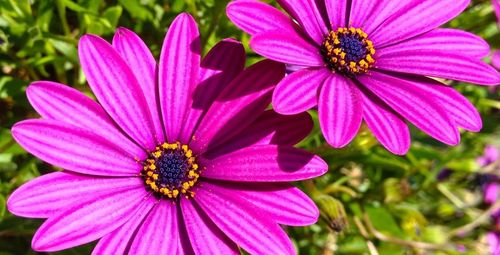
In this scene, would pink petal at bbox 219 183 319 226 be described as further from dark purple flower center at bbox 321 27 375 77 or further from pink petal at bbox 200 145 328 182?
dark purple flower center at bbox 321 27 375 77

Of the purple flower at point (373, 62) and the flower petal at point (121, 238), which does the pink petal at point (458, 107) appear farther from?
the flower petal at point (121, 238)

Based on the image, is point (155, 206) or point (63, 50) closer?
point (155, 206)

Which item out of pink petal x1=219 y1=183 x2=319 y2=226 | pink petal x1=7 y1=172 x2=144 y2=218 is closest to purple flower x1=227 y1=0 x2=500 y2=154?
pink petal x1=219 y1=183 x2=319 y2=226

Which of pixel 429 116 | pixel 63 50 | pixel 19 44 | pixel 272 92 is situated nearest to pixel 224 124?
pixel 272 92

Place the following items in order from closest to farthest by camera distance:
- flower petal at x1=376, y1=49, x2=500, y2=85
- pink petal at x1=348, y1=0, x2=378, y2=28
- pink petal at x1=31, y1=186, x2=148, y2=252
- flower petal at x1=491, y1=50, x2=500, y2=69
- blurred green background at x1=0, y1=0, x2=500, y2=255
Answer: pink petal at x1=31, y1=186, x2=148, y2=252 → flower petal at x1=376, y1=49, x2=500, y2=85 → pink petal at x1=348, y1=0, x2=378, y2=28 → blurred green background at x1=0, y1=0, x2=500, y2=255 → flower petal at x1=491, y1=50, x2=500, y2=69

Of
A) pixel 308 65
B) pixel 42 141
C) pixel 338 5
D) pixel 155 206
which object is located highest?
pixel 338 5

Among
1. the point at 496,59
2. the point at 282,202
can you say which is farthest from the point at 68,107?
the point at 496,59

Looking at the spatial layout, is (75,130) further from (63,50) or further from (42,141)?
(63,50)
